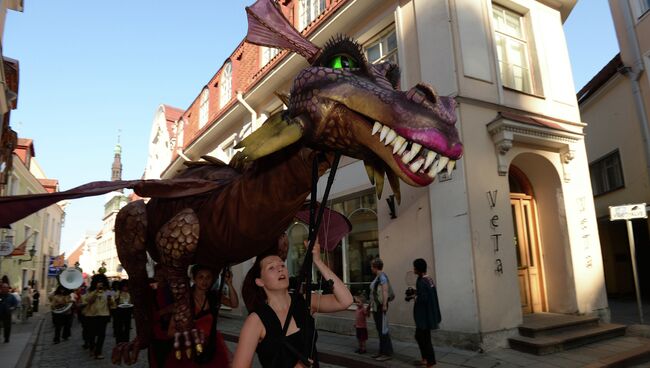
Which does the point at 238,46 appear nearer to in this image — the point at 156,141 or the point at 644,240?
the point at 156,141

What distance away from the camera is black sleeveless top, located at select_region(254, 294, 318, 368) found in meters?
1.79

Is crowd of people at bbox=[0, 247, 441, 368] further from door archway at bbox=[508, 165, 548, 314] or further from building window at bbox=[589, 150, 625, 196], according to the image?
building window at bbox=[589, 150, 625, 196]

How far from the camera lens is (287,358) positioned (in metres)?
1.79

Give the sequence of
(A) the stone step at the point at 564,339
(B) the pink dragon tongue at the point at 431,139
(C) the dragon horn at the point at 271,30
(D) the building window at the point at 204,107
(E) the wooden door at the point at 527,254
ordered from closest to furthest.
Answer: (B) the pink dragon tongue at the point at 431,139 → (C) the dragon horn at the point at 271,30 → (A) the stone step at the point at 564,339 → (E) the wooden door at the point at 527,254 → (D) the building window at the point at 204,107

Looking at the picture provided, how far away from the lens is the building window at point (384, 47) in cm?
937

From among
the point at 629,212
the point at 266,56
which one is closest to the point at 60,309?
the point at 266,56

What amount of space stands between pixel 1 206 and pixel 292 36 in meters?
1.45

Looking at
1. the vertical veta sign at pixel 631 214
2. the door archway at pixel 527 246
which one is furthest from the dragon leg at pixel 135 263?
the vertical veta sign at pixel 631 214

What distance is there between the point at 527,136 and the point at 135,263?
747cm

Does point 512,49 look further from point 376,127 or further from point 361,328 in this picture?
point 376,127

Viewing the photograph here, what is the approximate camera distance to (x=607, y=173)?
1403 cm

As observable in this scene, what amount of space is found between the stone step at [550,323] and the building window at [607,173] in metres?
7.30

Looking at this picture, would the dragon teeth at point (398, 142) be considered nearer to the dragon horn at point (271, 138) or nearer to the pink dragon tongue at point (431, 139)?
the pink dragon tongue at point (431, 139)

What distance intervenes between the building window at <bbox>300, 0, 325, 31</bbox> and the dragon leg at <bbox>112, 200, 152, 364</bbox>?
9878 millimetres
